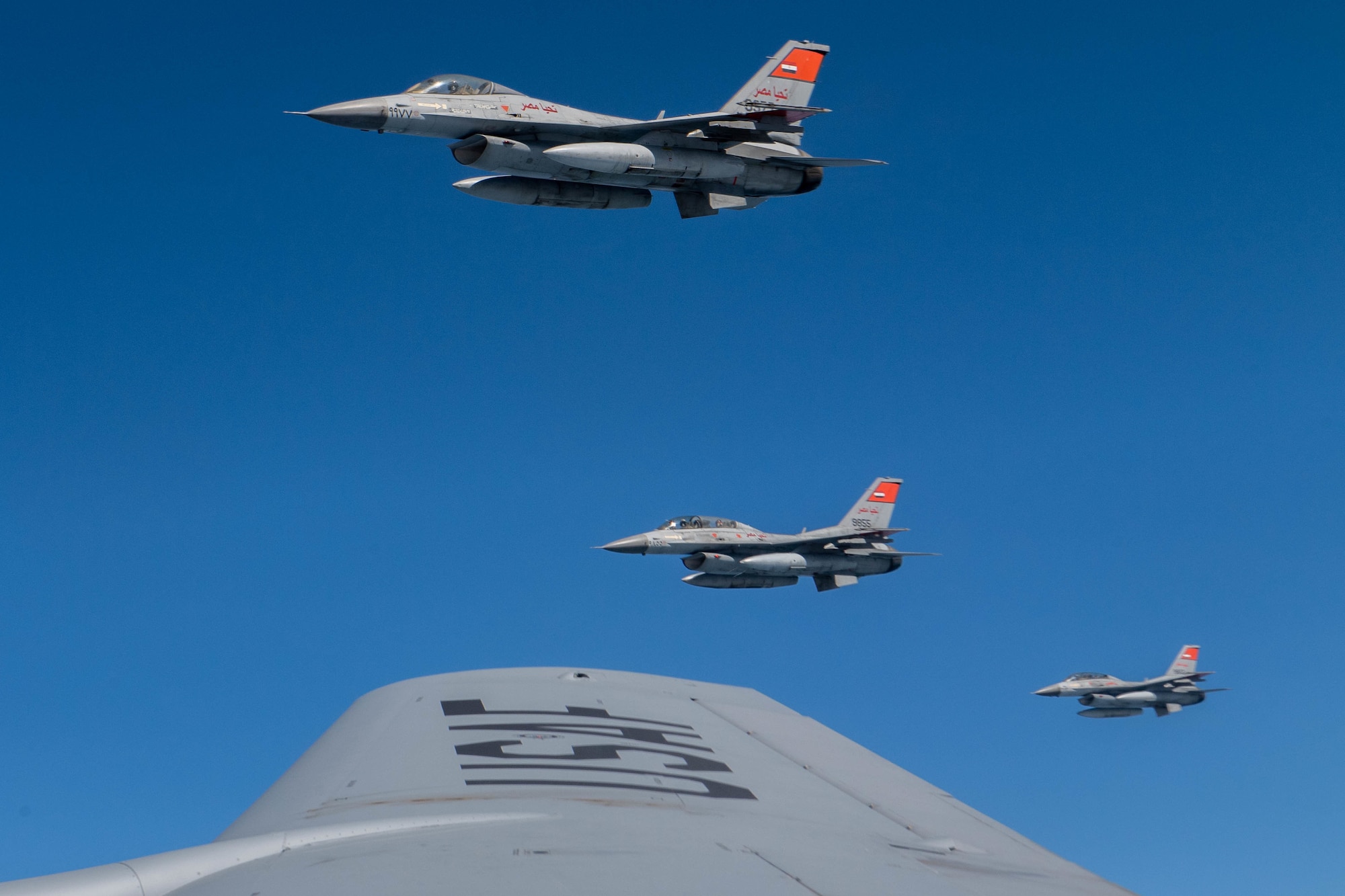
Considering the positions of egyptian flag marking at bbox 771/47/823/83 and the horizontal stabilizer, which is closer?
the horizontal stabilizer

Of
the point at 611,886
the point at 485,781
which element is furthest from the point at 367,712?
the point at 611,886

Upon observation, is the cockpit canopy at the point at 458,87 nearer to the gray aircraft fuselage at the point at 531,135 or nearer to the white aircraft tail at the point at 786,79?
the gray aircraft fuselage at the point at 531,135

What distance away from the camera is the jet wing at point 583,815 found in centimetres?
402

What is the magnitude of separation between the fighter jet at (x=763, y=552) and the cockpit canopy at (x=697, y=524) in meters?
0.03

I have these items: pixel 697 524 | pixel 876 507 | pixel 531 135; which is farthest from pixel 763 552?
pixel 531 135

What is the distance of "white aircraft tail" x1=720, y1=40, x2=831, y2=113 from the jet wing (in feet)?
76.7

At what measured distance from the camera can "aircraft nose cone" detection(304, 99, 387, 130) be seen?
2059 centimetres

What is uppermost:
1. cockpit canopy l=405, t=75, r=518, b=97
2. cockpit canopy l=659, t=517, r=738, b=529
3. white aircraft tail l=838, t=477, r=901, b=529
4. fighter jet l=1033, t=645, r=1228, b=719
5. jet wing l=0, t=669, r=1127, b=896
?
white aircraft tail l=838, t=477, r=901, b=529

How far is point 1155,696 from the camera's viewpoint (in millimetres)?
62781

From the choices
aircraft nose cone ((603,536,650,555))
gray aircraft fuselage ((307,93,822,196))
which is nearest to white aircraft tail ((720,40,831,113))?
gray aircraft fuselage ((307,93,822,196))

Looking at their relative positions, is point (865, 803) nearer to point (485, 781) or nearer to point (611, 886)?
point (485, 781)

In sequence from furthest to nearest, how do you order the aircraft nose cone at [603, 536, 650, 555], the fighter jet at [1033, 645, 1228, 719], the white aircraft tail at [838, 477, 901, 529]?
the fighter jet at [1033, 645, 1228, 719] < the white aircraft tail at [838, 477, 901, 529] < the aircraft nose cone at [603, 536, 650, 555]

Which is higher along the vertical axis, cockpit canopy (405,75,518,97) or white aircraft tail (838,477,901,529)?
white aircraft tail (838,477,901,529)

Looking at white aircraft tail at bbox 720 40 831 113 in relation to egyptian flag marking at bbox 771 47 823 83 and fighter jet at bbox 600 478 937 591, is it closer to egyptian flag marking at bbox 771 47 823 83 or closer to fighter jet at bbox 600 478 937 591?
egyptian flag marking at bbox 771 47 823 83
